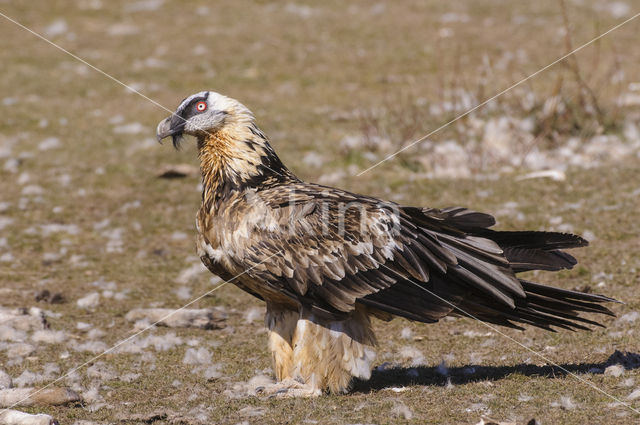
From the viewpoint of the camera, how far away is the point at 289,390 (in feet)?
21.2

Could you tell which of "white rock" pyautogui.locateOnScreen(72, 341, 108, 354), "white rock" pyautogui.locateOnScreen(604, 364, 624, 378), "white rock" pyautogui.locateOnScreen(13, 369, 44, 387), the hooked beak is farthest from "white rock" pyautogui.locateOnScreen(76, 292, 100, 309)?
"white rock" pyautogui.locateOnScreen(604, 364, 624, 378)

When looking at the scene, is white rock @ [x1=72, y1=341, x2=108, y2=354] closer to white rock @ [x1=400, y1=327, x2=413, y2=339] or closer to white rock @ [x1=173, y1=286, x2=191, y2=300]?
white rock @ [x1=173, y1=286, x2=191, y2=300]

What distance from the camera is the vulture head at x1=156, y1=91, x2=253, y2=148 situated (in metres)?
7.08

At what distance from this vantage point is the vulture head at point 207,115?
7.08 m

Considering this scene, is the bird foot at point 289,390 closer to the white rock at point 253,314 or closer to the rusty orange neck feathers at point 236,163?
the rusty orange neck feathers at point 236,163

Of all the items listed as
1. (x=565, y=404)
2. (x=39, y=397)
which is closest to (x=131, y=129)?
Answer: (x=39, y=397)

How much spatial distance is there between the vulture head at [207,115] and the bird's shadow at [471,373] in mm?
2292

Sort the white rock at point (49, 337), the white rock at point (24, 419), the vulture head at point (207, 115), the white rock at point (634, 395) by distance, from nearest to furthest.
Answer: the white rock at point (24, 419)
the white rock at point (634, 395)
the vulture head at point (207, 115)
the white rock at point (49, 337)

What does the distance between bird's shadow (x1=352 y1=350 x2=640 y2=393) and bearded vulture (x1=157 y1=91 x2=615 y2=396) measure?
0.36 m

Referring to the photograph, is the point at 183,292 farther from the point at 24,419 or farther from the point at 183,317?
the point at 24,419

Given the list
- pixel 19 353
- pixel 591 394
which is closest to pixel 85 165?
pixel 19 353

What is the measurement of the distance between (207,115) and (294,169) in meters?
5.71

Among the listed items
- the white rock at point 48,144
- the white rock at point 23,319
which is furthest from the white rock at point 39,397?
the white rock at point 48,144

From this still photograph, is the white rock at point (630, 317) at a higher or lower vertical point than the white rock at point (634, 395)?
lower
